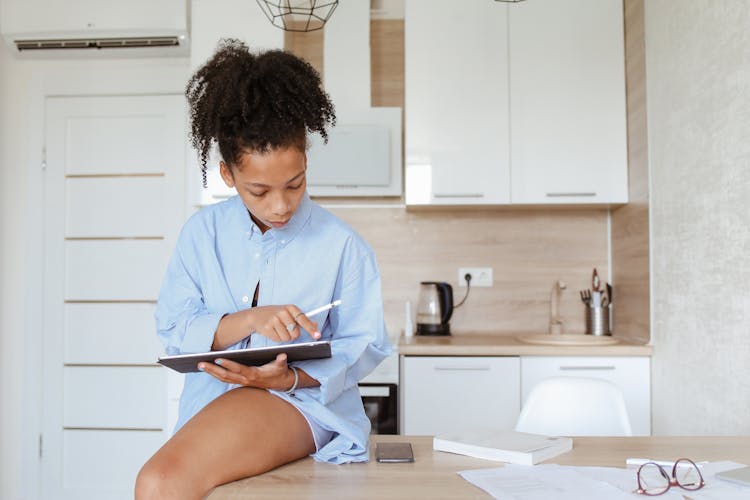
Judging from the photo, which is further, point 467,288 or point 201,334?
point 467,288

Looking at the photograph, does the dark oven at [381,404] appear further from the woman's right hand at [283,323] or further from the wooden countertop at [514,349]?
the woman's right hand at [283,323]

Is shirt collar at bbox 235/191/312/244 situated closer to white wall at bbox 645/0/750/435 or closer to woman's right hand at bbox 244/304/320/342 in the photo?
woman's right hand at bbox 244/304/320/342

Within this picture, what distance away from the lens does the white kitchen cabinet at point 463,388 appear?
2.69 m

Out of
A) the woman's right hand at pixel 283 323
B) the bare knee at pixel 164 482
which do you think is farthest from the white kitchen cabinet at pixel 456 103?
the bare knee at pixel 164 482

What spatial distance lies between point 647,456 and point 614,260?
2.13 metres

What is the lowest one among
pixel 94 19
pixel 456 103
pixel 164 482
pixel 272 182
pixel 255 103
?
pixel 164 482

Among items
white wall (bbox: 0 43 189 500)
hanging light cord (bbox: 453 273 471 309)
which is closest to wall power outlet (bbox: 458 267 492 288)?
hanging light cord (bbox: 453 273 471 309)

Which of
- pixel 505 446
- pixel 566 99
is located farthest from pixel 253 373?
pixel 566 99

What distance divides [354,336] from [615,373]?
171 cm

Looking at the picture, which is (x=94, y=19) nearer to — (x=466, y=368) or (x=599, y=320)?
(x=466, y=368)

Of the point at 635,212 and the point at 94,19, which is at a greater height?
the point at 94,19

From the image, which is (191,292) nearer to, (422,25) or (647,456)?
(647,456)

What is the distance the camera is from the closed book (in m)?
1.12

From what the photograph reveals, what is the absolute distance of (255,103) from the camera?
47.2 inches
